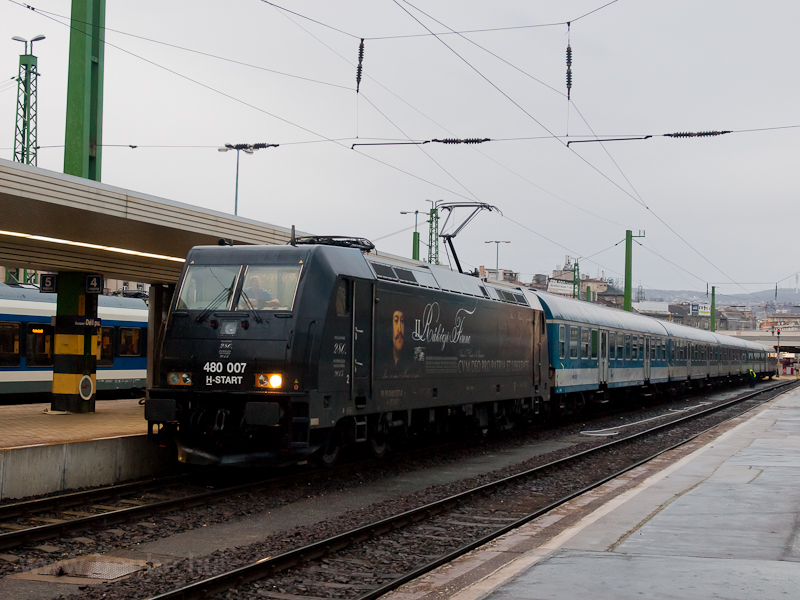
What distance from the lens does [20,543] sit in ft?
26.5

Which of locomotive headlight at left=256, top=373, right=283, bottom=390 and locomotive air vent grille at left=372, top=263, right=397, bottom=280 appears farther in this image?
locomotive air vent grille at left=372, top=263, right=397, bottom=280

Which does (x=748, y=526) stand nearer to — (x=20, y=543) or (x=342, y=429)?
(x=342, y=429)

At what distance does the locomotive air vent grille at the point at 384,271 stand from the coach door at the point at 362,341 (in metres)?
0.48

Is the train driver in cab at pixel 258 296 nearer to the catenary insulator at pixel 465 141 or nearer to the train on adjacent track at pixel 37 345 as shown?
the catenary insulator at pixel 465 141

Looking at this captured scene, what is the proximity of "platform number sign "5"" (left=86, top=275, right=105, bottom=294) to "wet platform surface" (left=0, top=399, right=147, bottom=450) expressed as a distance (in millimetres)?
2427

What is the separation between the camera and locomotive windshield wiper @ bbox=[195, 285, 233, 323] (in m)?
11.3

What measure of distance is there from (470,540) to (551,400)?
45.7 ft

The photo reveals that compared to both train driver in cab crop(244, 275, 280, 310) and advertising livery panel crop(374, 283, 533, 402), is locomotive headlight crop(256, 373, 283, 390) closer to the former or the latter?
train driver in cab crop(244, 275, 280, 310)

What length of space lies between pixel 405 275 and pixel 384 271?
0.75m

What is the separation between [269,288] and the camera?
11250 mm

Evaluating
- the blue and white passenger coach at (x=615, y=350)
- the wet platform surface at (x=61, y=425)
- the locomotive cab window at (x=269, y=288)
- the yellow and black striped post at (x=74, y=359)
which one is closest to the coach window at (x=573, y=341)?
the blue and white passenger coach at (x=615, y=350)

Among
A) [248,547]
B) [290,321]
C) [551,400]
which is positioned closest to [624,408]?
[551,400]

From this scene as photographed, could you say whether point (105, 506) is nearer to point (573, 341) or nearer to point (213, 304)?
point (213, 304)

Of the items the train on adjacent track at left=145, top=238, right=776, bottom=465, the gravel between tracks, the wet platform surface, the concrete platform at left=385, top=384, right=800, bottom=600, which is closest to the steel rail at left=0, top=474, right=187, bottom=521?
the train on adjacent track at left=145, top=238, right=776, bottom=465
